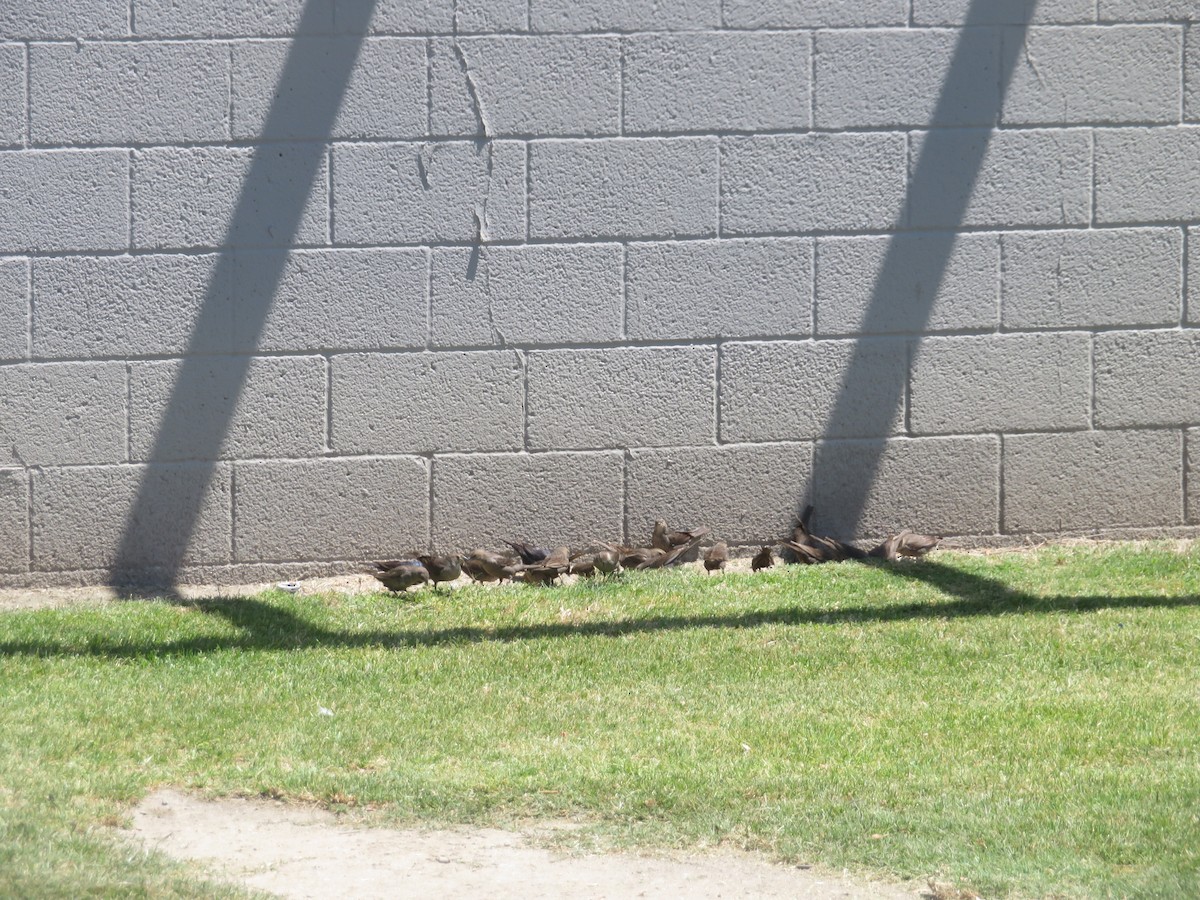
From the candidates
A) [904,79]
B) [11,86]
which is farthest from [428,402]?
[904,79]

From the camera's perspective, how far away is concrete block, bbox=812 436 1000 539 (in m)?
6.88

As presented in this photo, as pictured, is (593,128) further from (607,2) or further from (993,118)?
(993,118)

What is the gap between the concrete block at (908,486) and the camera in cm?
688

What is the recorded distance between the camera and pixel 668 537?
672cm

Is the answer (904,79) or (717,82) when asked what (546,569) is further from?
(904,79)

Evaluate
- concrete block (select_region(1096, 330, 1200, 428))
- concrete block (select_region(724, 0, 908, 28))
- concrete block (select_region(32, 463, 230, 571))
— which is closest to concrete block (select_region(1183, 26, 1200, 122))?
concrete block (select_region(1096, 330, 1200, 428))

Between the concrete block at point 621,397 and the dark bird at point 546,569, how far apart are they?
50 cm

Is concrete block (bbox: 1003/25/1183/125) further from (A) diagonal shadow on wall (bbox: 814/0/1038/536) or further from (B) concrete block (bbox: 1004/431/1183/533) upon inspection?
(B) concrete block (bbox: 1004/431/1183/533)

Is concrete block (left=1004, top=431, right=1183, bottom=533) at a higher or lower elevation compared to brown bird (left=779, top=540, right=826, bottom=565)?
higher

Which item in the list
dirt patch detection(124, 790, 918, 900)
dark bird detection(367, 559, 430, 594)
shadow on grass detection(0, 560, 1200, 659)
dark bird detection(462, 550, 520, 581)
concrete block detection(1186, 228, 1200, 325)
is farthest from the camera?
concrete block detection(1186, 228, 1200, 325)

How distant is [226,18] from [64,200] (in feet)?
3.25

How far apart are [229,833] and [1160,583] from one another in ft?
13.3

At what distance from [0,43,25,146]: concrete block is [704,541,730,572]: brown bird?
3344 millimetres

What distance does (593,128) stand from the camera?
6.57 metres
